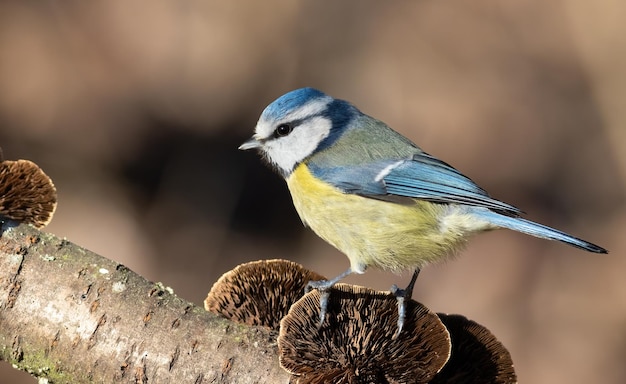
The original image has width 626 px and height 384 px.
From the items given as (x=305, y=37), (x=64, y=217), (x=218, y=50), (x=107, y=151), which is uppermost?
(x=305, y=37)

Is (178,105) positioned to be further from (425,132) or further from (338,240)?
(338,240)

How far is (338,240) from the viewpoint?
2053 millimetres

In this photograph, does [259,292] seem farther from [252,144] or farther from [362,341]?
[252,144]

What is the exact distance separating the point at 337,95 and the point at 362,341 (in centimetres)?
322

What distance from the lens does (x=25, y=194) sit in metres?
1.61

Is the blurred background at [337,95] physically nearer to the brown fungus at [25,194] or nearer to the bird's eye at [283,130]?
the bird's eye at [283,130]

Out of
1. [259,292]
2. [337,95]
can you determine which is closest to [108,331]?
[259,292]

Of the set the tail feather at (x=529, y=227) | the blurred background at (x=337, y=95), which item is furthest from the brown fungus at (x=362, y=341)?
the blurred background at (x=337, y=95)

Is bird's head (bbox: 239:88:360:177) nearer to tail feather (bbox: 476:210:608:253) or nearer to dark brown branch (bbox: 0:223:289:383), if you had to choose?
tail feather (bbox: 476:210:608:253)

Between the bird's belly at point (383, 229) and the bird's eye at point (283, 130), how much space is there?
208mm

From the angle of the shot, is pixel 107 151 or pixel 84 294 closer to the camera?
pixel 84 294

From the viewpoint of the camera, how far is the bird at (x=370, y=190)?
6.63 ft

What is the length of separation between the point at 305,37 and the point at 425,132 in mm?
972

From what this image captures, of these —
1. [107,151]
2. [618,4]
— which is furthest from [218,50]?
[618,4]
